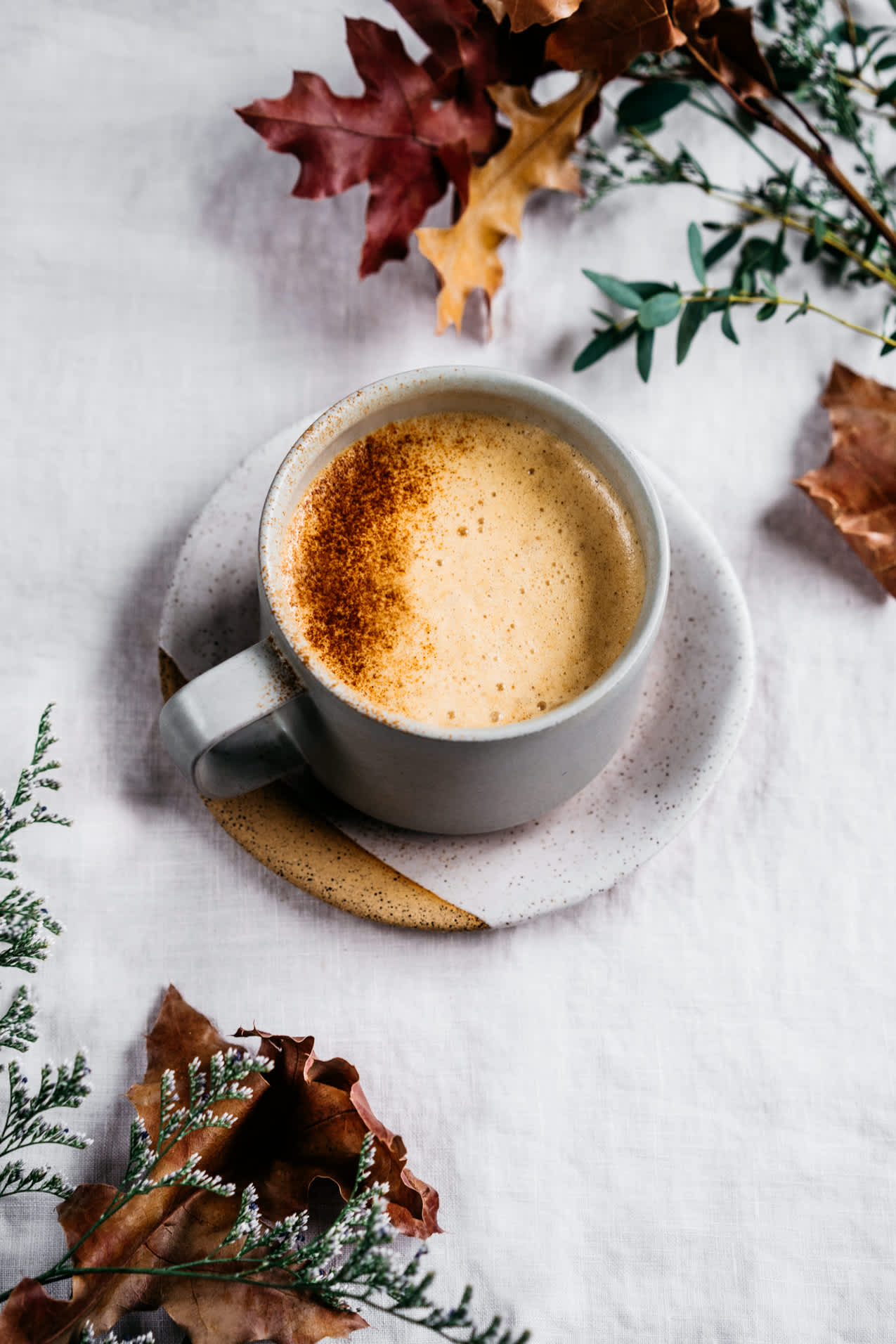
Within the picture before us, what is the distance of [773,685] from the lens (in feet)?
2.82

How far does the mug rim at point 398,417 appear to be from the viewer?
62cm

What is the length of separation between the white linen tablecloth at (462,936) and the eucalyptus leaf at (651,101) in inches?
2.8

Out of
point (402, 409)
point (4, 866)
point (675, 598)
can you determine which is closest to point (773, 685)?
point (675, 598)

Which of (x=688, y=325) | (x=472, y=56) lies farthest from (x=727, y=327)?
(x=472, y=56)

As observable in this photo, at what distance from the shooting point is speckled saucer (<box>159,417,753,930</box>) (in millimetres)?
719

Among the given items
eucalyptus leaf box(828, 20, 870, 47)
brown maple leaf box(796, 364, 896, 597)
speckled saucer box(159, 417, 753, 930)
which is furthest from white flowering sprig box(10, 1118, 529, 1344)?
eucalyptus leaf box(828, 20, 870, 47)

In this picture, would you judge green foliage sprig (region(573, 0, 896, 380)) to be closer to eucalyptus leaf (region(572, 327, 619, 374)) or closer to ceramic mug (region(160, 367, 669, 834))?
eucalyptus leaf (region(572, 327, 619, 374))

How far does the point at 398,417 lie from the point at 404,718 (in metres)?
0.22

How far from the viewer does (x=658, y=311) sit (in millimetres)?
877

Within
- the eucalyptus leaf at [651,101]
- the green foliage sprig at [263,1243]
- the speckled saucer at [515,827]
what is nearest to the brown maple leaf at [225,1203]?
the green foliage sprig at [263,1243]

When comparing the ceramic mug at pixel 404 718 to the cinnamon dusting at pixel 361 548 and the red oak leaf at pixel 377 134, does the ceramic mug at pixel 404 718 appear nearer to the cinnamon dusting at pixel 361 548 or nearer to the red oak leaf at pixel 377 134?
the cinnamon dusting at pixel 361 548

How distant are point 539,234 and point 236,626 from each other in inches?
17.1

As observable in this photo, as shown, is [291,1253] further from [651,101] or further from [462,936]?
[651,101]

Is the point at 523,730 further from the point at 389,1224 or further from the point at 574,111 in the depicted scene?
the point at 574,111
